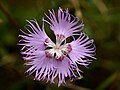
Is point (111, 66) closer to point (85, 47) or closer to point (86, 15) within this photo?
point (86, 15)

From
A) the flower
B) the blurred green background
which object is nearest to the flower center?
the flower

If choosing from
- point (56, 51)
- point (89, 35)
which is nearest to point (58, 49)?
point (56, 51)

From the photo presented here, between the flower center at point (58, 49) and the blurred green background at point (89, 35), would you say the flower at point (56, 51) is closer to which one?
the flower center at point (58, 49)

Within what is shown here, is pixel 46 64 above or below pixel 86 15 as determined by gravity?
below

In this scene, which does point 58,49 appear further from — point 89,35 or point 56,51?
point 89,35

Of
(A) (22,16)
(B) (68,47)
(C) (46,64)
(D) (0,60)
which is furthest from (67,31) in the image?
(A) (22,16)

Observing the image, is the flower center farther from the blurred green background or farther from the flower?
the blurred green background

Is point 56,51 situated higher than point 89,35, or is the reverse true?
point 89,35
